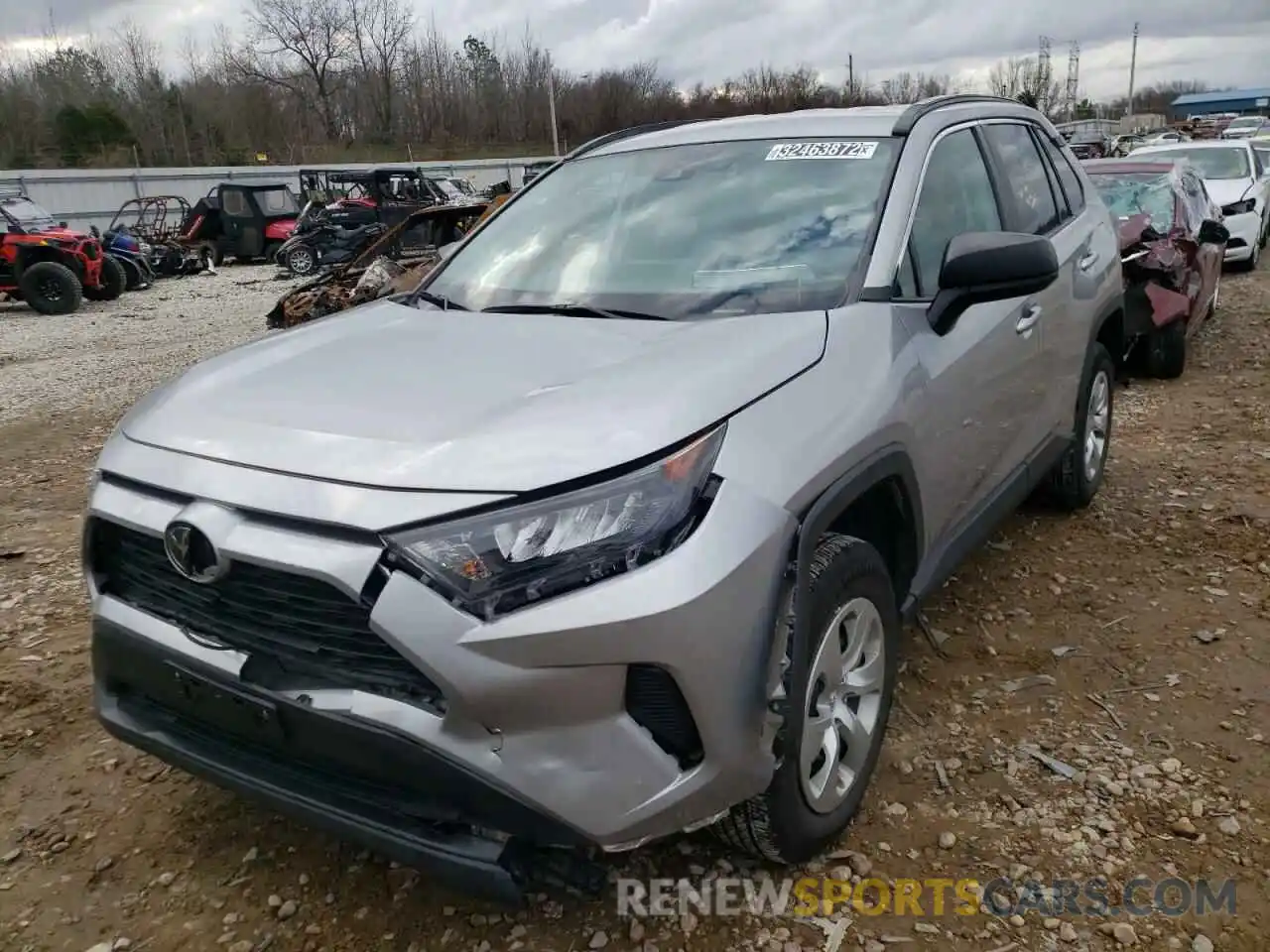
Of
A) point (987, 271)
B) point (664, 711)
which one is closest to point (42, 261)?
point (987, 271)

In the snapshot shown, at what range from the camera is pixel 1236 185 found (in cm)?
1242

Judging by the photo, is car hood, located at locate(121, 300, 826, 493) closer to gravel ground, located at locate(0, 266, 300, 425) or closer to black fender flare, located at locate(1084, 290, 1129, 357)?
black fender flare, located at locate(1084, 290, 1129, 357)

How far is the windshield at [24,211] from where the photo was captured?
15680 mm

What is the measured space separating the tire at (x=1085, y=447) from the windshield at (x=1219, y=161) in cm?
1034

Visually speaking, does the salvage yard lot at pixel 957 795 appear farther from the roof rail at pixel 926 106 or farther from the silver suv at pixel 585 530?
the roof rail at pixel 926 106

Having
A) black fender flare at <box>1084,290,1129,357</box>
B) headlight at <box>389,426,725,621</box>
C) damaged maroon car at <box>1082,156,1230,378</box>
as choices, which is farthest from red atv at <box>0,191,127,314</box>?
headlight at <box>389,426,725,621</box>

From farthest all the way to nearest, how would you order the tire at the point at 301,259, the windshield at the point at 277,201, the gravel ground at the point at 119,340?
the windshield at the point at 277,201
the tire at the point at 301,259
the gravel ground at the point at 119,340

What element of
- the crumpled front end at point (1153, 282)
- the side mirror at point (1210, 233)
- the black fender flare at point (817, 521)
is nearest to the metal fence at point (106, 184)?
the side mirror at point (1210, 233)

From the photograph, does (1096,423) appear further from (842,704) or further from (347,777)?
(347,777)

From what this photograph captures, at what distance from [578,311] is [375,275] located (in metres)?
8.84

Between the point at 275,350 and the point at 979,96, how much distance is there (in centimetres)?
273

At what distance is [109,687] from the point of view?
7.46 feet

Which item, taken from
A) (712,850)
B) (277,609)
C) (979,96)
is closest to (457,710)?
(277,609)

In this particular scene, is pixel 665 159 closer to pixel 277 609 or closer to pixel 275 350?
pixel 275 350
